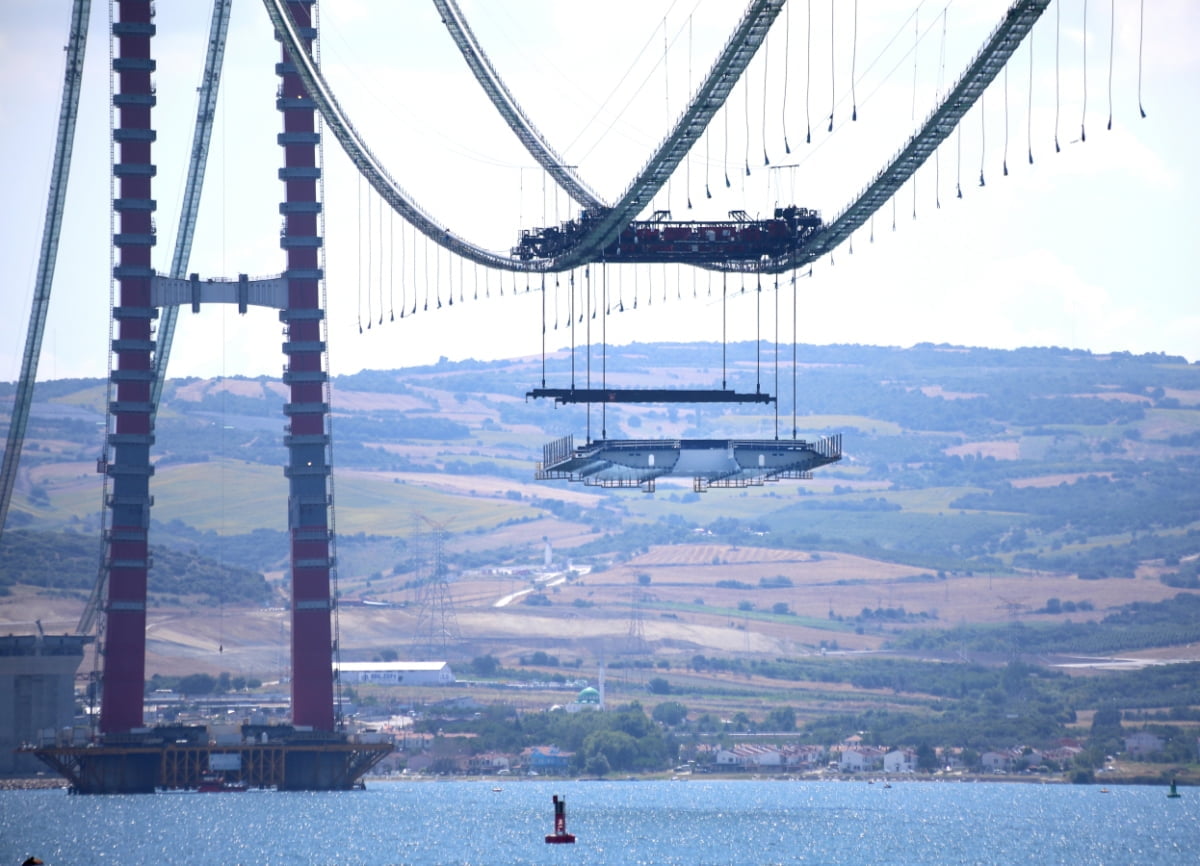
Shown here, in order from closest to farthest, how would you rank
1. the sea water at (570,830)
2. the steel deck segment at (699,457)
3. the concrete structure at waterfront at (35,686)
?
the steel deck segment at (699,457) < the sea water at (570,830) < the concrete structure at waterfront at (35,686)

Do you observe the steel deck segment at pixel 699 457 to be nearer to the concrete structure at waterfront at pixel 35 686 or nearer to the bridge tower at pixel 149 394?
the bridge tower at pixel 149 394

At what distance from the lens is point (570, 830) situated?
4727 inches

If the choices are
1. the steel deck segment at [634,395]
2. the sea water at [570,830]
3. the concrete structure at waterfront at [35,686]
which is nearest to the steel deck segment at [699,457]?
the steel deck segment at [634,395]

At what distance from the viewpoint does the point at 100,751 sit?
120 metres

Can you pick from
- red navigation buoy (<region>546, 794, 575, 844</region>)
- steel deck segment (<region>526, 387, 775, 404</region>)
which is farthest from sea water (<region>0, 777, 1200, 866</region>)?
steel deck segment (<region>526, 387, 775, 404</region>)

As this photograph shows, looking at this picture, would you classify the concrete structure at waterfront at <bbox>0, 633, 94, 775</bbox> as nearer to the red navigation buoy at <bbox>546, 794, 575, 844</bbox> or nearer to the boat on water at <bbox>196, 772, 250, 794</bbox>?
the boat on water at <bbox>196, 772, 250, 794</bbox>

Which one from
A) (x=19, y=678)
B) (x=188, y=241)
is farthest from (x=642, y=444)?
(x=19, y=678)

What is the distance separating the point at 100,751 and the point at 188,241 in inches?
1175

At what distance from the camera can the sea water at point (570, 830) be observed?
103 metres

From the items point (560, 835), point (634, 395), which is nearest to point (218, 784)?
point (560, 835)

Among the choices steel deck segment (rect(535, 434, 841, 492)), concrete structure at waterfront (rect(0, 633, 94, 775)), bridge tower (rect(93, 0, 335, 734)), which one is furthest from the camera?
concrete structure at waterfront (rect(0, 633, 94, 775))

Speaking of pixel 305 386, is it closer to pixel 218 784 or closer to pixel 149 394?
pixel 149 394

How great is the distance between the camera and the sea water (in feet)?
338

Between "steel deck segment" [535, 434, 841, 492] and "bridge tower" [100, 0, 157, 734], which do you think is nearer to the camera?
"steel deck segment" [535, 434, 841, 492]
